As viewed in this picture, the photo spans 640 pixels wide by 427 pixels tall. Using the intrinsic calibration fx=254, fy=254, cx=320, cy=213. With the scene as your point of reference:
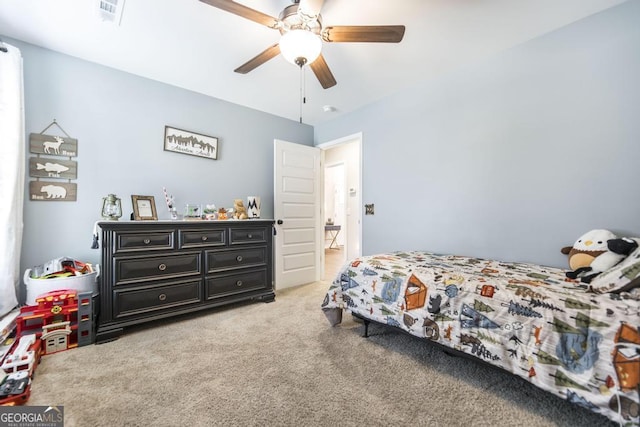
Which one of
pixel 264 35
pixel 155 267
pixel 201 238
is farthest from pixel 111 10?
pixel 155 267

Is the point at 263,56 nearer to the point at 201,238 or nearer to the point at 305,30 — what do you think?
the point at 305,30

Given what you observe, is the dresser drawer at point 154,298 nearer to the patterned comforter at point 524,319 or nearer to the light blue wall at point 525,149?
the patterned comforter at point 524,319

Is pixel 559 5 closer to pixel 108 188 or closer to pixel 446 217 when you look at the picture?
pixel 446 217

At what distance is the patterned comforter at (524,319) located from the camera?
1058mm

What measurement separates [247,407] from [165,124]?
2.85 metres

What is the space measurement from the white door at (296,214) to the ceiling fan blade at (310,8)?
2.07 metres

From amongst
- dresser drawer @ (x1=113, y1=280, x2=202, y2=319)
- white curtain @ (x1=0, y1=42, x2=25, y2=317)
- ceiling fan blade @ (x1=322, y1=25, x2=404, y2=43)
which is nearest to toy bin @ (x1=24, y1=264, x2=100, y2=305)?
white curtain @ (x1=0, y1=42, x2=25, y2=317)

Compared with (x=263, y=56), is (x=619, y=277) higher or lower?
lower

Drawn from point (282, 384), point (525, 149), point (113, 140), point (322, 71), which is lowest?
point (282, 384)

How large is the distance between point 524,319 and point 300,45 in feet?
6.44

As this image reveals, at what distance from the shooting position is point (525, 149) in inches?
84.7

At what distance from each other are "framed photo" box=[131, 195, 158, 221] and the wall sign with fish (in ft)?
1.74

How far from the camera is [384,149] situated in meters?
3.22

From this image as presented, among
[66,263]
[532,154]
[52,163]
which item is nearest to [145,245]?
[66,263]
